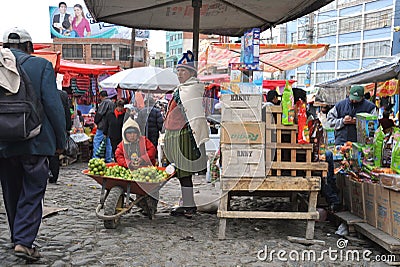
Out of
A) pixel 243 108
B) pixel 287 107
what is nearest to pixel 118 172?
pixel 243 108

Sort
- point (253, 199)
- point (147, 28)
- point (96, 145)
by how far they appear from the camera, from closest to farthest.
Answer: point (253, 199) < point (147, 28) < point (96, 145)

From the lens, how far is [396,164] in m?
4.61

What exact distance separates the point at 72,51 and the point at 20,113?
4657 centimetres

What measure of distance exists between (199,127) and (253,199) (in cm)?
226

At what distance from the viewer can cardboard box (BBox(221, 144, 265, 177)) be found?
4711 mm

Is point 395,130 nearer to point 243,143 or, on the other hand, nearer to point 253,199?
point 243,143

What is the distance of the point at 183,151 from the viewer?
5.66 metres

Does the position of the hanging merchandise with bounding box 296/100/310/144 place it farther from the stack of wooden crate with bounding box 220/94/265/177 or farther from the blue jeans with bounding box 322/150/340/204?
the blue jeans with bounding box 322/150/340/204

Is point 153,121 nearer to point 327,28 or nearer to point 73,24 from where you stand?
point 73,24

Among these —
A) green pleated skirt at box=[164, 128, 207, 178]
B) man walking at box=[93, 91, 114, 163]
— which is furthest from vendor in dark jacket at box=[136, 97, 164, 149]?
green pleated skirt at box=[164, 128, 207, 178]

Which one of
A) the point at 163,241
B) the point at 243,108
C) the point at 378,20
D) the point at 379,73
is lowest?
the point at 163,241

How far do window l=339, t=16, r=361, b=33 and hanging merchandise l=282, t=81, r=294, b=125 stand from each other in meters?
36.5

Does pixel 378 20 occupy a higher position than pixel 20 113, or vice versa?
pixel 378 20

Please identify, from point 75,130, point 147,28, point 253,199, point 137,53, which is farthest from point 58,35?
point 253,199
